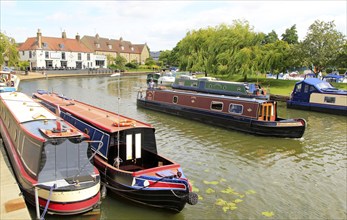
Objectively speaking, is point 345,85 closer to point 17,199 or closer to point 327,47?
point 327,47

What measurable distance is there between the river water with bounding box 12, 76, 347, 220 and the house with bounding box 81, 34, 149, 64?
2984 inches

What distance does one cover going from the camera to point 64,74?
63.3 metres

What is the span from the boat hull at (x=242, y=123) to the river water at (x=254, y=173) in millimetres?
437

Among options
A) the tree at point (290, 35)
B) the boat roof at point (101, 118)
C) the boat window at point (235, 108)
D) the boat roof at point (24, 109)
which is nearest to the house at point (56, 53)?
the tree at point (290, 35)

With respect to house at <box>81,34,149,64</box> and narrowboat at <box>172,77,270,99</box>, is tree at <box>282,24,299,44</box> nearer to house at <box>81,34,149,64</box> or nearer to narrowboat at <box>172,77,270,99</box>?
house at <box>81,34,149,64</box>

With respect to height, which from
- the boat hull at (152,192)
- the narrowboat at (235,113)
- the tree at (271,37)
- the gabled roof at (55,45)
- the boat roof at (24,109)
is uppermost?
the tree at (271,37)

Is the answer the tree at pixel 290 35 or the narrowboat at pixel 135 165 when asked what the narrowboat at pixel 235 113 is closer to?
the narrowboat at pixel 135 165

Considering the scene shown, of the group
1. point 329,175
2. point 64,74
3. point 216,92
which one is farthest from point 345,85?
point 64,74

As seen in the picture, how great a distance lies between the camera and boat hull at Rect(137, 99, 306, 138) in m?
17.9

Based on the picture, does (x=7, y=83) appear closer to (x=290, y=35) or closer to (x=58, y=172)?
(x=58, y=172)

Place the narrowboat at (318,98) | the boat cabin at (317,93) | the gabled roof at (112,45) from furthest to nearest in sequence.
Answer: the gabled roof at (112,45), the boat cabin at (317,93), the narrowboat at (318,98)

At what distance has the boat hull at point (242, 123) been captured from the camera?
1791cm

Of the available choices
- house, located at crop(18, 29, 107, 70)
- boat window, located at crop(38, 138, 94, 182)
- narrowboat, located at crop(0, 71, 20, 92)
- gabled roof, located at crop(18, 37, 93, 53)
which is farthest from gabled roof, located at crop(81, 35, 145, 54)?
boat window, located at crop(38, 138, 94, 182)

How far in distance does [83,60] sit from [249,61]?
56.9 metres
